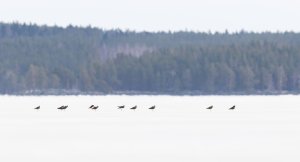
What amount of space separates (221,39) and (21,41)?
113 ft

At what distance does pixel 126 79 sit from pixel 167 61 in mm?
7621

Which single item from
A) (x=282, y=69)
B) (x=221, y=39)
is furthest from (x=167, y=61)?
(x=221, y=39)

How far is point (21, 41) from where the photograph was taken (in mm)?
187375
